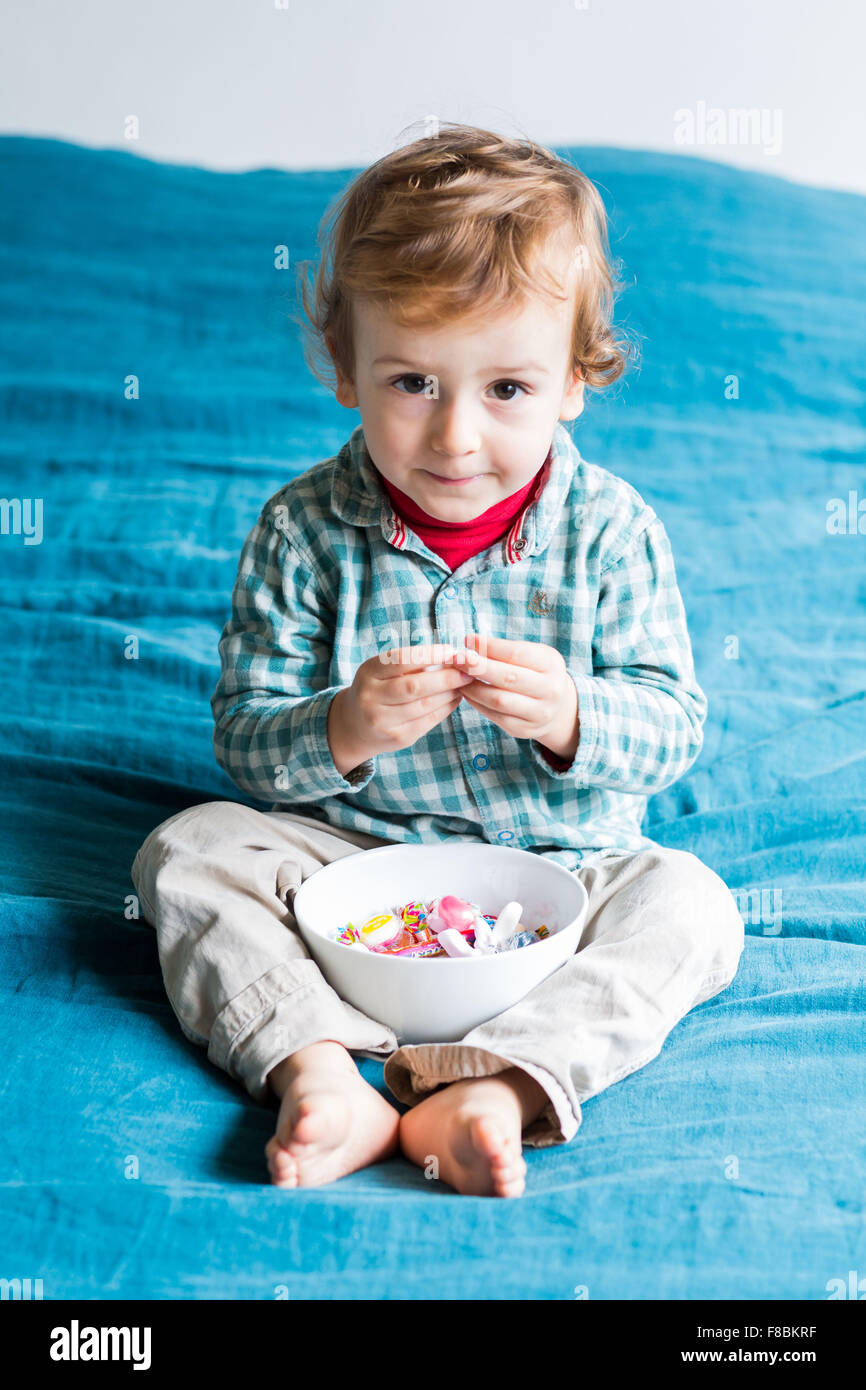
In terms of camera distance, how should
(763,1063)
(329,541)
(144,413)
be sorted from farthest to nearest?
(144,413) → (329,541) → (763,1063)

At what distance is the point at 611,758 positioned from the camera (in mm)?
1224

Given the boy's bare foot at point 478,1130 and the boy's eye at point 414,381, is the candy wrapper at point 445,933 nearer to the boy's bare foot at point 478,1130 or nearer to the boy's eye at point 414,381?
the boy's bare foot at point 478,1130

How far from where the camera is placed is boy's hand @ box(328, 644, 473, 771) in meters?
1.11

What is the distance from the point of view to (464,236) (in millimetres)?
1160

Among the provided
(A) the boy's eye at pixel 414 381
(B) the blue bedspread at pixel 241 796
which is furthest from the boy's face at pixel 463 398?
(B) the blue bedspread at pixel 241 796

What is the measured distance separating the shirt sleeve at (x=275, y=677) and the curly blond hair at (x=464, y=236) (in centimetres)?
20

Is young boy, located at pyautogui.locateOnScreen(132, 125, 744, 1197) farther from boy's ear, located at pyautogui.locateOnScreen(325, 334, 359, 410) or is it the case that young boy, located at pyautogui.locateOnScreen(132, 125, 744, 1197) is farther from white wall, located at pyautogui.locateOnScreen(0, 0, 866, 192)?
white wall, located at pyautogui.locateOnScreen(0, 0, 866, 192)

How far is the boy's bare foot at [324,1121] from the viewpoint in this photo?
922 millimetres

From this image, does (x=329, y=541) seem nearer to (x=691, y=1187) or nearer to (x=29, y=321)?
(x=691, y=1187)

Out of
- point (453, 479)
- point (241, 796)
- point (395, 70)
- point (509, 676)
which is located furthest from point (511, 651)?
point (395, 70)

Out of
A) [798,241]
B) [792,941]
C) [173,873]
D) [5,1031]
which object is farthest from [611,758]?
[798,241]

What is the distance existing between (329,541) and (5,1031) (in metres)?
0.53

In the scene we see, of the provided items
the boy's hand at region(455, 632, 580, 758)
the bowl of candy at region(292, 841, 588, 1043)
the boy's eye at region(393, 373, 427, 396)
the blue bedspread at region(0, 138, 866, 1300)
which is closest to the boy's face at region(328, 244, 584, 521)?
the boy's eye at region(393, 373, 427, 396)

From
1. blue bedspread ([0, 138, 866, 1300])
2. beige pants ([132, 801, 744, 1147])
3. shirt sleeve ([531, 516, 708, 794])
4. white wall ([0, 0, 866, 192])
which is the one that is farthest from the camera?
white wall ([0, 0, 866, 192])
